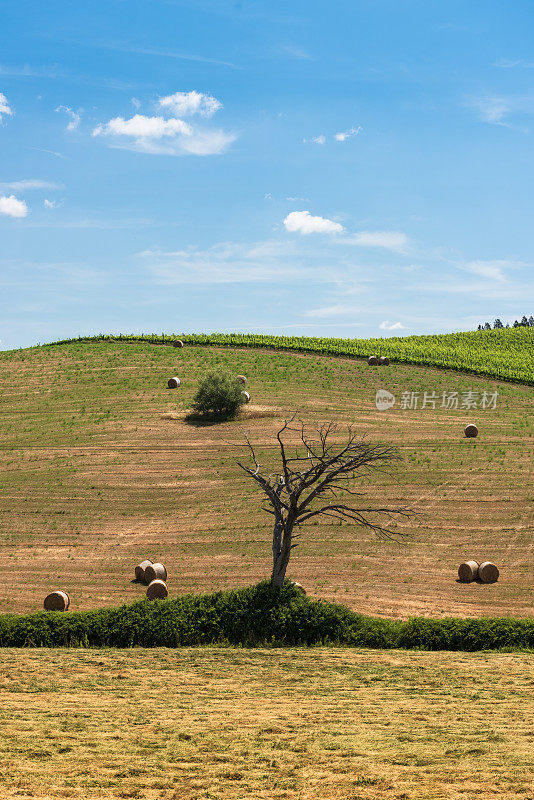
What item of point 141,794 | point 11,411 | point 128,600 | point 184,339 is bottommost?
point 128,600

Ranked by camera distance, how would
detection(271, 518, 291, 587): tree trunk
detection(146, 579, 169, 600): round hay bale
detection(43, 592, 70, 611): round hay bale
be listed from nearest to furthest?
detection(271, 518, 291, 587): tree trunk, detection(43, 592, 70, 611): round hay bale, detection(146, 579, 169, 600): round hay bale

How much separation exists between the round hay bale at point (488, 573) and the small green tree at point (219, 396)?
3009cm

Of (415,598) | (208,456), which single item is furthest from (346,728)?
(208,456)

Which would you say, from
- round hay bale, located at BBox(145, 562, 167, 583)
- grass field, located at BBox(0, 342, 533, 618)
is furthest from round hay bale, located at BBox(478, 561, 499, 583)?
round hay bale, located at BBox(145, 562, 167, 583)

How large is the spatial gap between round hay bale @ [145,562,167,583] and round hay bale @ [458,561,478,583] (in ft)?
36.0

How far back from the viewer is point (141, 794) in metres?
9.91

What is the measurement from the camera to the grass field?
89.1 feet

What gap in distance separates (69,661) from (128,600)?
696cm

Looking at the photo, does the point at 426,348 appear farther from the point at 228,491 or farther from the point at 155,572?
the point at 155,572

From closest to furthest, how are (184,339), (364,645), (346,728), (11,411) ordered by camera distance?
(346,728) → (364,645) → (11,411) → (184,339)

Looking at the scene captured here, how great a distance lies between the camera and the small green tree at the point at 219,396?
54.4 m

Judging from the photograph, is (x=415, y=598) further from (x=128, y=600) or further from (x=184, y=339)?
(x=184, y=339)

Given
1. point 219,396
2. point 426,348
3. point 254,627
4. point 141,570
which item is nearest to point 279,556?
point 254,627

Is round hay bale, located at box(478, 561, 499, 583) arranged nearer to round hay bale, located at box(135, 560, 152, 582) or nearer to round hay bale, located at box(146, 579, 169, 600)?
round hay bale, located at box(146, 579, 169, 600)
